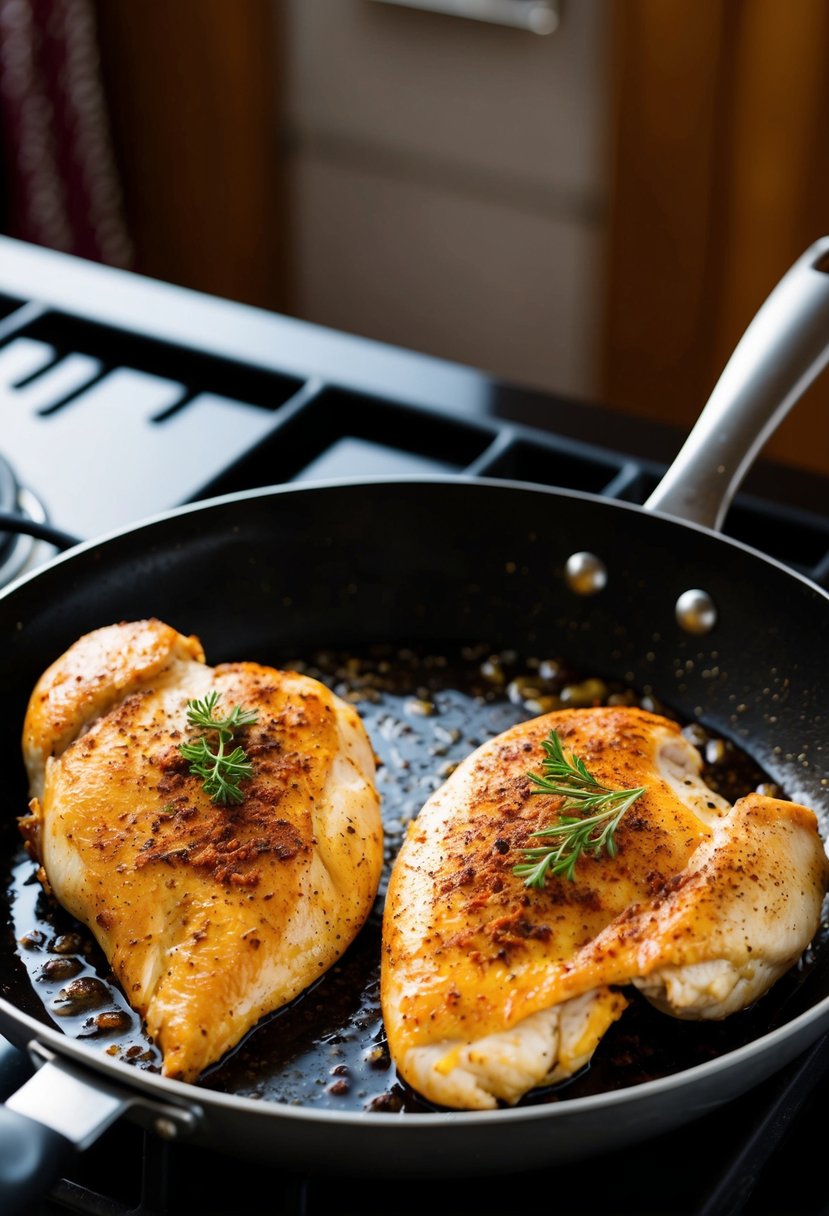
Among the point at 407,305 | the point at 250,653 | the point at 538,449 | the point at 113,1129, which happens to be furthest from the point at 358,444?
the point at 407,305

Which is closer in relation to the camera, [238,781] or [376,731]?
[238,781]

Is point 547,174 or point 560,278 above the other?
point 547,174

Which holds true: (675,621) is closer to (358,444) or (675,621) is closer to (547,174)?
(358,444)

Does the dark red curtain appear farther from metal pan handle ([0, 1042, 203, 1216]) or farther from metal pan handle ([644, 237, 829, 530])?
metal pan handle ([0, 1042, 203, 1216])

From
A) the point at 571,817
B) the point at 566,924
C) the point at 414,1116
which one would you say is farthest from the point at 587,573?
the point at 414,1116

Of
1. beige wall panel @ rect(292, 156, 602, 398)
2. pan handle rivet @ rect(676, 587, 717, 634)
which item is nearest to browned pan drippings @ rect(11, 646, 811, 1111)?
pan handle rivet @ rect(676, 587, 717, 634)

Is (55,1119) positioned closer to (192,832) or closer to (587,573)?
(192,832)
